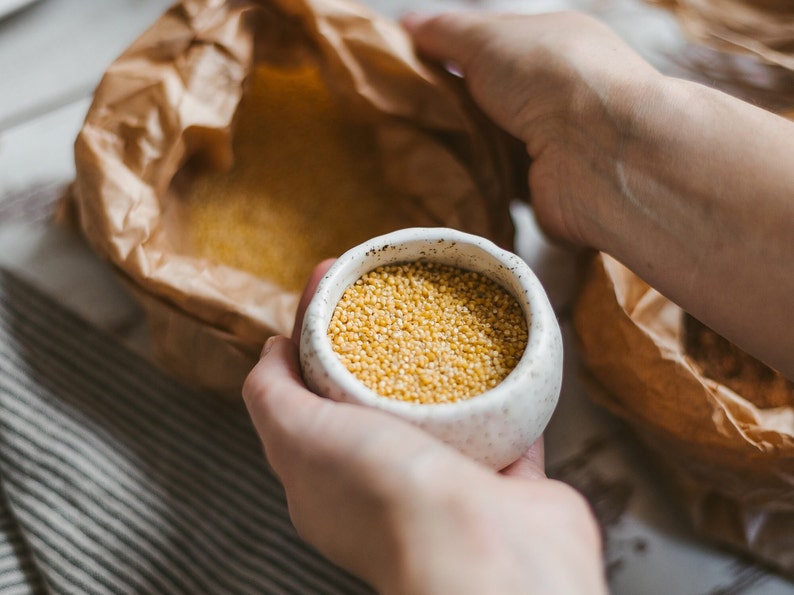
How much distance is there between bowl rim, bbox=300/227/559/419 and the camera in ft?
1.54

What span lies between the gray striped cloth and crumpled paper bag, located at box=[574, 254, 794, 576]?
1.05 feet

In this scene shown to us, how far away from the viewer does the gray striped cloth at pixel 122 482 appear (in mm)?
691

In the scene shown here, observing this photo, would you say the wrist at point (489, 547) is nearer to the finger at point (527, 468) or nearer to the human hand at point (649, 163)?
the finger at point (527, 468)

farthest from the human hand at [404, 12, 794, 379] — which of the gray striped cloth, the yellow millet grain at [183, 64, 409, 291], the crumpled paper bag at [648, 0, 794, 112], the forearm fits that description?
the gray striped cloth

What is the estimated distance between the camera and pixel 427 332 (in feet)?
1.79

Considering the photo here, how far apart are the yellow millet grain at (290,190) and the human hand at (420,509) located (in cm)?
29

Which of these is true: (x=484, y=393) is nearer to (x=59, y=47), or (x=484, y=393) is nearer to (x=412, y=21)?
(x=412, y=21)

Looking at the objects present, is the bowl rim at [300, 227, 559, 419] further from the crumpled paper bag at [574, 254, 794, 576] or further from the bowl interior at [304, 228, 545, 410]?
the crumpled paper bag at [574, 254, 794, 576]

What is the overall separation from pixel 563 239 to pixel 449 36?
0.24 meters

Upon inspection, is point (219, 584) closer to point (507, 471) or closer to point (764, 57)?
point (507, 471)

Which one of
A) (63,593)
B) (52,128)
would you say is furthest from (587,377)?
(52,128)

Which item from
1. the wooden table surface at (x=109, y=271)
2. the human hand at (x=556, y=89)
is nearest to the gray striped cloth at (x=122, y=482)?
the wooden table surface at (x=109, y=271)

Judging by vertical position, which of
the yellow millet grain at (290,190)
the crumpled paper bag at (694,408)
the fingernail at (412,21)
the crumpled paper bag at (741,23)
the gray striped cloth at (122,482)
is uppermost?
the fingernail at (412,21)

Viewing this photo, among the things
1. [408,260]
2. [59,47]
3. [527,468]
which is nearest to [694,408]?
[527,468]
